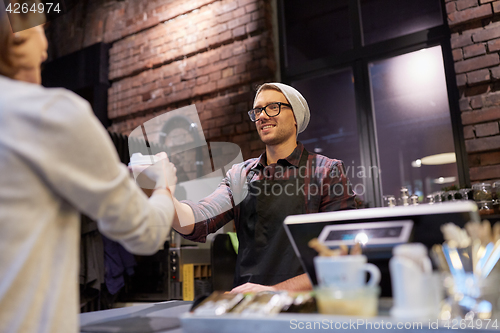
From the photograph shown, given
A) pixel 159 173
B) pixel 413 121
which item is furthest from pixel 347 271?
pixel 413 121

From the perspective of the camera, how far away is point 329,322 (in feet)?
1.90

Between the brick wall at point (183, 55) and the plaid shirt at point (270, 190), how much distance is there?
4.56 ft

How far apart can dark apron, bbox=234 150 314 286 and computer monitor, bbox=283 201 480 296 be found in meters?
0.71

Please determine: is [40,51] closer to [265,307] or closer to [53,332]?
[53,332]

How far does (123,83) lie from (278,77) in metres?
1.66

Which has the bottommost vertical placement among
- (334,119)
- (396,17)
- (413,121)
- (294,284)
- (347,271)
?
(294,284)

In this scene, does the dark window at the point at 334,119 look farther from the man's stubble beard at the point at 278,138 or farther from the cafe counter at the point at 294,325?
the cafe counter at the point at 294,325

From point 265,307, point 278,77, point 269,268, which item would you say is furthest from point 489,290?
point 278,77

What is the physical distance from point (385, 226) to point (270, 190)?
0.91 meters

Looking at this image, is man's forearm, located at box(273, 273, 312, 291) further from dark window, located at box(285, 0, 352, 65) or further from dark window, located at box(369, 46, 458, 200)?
dark window, located at box(285, 0, 352, 65)

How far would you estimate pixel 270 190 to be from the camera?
5.10 ft

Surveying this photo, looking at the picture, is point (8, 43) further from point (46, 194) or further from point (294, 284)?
point (294, 284)

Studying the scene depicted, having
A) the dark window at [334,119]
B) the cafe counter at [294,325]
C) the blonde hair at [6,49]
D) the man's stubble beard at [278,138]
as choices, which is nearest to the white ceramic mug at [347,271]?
the cafe counter at [294,325]

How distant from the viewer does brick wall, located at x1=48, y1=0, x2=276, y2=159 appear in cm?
320
